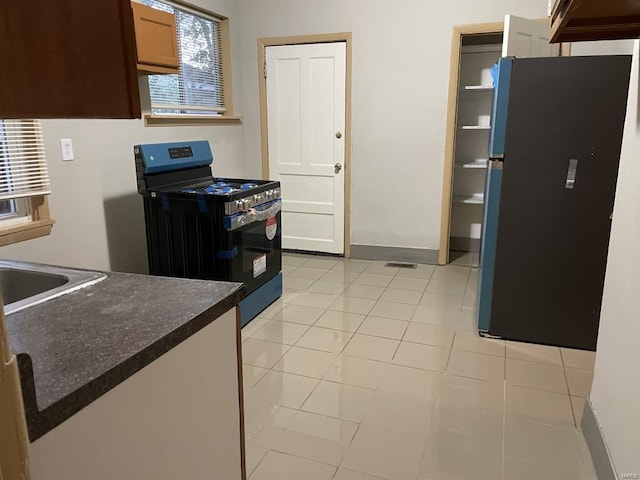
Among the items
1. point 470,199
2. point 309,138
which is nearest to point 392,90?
point 309,138

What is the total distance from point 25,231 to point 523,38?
3.37 meters

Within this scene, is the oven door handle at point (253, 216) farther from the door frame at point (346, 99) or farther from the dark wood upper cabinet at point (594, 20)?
the dark wood upper cabinet at point (594, 20)

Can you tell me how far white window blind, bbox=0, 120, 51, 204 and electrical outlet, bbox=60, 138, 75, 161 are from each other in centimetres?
18

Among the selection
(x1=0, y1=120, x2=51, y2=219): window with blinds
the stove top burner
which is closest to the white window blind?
(x1=0, y1=120, x2=51, y2=219): window with blinds

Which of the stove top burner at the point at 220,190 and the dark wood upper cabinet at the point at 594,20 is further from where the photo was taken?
the stove top burner at the point at 220,190

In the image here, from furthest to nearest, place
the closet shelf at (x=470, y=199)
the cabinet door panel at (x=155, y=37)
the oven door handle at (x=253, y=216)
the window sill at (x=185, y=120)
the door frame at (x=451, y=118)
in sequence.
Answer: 1. the closet shelf at (x=470, y=199)
2. the door frame at (x=451, y=118)
3. the window sill at (x=185, y=120)
4. the cabinet door panel at (x=155, y=37)
5. the oven door handle at (x=253, y=216)

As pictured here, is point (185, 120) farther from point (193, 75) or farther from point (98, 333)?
point (98, 333)

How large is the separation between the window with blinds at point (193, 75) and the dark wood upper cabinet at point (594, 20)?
3022 mm

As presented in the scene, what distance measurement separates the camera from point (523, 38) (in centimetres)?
342

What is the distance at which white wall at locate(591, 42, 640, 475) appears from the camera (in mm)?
1646

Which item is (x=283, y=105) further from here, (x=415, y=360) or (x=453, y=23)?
Result: (x=415, y=360)

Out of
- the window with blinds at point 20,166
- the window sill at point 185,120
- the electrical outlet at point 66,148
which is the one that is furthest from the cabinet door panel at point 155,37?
the window with blinds at point 20,166

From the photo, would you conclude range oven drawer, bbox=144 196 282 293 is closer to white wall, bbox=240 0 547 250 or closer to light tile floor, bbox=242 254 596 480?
light tile floor, bbox=242 254 596 480

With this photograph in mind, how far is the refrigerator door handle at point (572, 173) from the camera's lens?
8.96 feet
